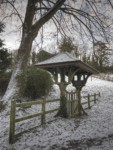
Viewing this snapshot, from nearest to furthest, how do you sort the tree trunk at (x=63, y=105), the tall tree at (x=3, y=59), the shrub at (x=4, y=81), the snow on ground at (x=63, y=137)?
the snow on ground at (x=63, y=137) → the tree trunk at (x=63, y=105) → the shrub at (x=4, y=81) → the tall tree at (x=3, y=59)

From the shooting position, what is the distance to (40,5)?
1381 centimetres

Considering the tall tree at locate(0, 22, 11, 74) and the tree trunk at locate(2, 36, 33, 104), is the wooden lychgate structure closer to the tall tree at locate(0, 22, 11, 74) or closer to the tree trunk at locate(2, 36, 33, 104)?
the tree trunk at locate(2, 36, 33, 104)

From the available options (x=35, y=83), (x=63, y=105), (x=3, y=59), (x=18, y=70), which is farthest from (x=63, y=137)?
(x=3, y=59)

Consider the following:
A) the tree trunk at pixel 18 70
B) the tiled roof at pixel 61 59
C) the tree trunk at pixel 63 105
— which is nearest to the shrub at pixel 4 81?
the tree trunk at pixel 18 70

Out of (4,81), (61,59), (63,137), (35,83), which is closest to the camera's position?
(63,137)

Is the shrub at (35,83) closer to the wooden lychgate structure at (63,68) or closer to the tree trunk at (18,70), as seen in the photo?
the tree trunk at (18,70)

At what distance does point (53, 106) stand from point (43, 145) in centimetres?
764

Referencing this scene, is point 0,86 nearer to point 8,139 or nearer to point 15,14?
point 15,14

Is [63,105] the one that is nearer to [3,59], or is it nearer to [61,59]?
[61,59]

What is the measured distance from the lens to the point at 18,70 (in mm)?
11016

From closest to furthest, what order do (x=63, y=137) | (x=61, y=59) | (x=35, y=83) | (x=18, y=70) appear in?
(x=63, y=137)
(x=61, y=59)
(x=18, y=70)
(x=35, y=83)

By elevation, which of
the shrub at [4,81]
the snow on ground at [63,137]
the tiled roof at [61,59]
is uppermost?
the tiled roof at [61,59]

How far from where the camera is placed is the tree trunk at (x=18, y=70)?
34.6ft

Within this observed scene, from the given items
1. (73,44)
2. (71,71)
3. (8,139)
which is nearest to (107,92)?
(73,44)
